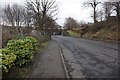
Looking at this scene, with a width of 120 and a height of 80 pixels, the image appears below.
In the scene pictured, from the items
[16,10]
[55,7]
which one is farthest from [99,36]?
[16,10]

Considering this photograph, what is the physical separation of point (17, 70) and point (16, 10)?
65.3 m

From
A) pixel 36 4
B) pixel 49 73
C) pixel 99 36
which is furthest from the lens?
pixel 99 36

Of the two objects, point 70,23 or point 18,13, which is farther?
point 70,23

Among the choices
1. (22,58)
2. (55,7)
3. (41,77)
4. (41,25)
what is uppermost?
(55,7)

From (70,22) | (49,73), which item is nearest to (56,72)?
(49,73)

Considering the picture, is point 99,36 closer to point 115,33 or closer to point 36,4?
point 115,33

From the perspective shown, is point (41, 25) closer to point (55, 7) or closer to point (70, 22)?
point (55, 7)

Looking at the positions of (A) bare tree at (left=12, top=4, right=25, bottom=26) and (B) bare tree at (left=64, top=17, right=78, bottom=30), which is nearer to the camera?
(A) bare tree at (left=12, top=4, right=25, bottom=26)

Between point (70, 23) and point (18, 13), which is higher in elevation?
point (18, 13)

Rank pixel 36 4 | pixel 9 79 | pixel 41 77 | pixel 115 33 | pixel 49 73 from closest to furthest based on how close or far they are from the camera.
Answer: pixel 9 79
pixel 41 77
pixel 49 73
pixel 115 33
pixel 36 4

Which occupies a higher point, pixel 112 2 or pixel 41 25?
pixel 112 2

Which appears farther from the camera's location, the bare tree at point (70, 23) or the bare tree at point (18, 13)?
the bare tree at point (70, 23)

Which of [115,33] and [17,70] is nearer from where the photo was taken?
[17,70]

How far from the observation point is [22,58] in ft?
30.9
